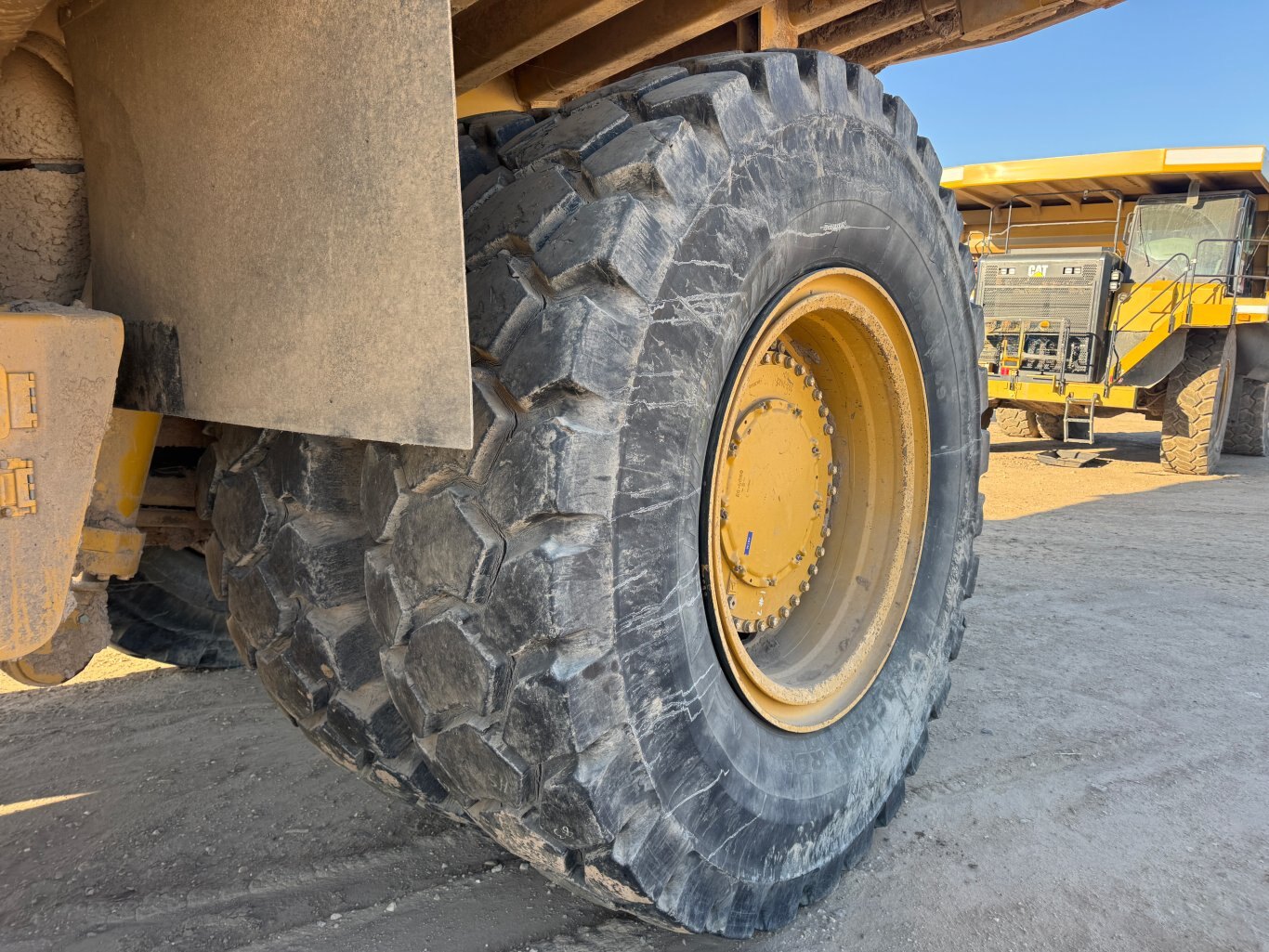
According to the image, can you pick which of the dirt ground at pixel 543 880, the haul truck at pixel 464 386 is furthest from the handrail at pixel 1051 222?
the haul truck at pixel 464 386

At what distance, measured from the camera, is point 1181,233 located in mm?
9266

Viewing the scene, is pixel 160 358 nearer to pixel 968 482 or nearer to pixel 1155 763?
pixel 968 482

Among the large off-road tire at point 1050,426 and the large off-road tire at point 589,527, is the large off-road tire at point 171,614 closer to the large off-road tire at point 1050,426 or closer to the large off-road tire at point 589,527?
the large off-road tire at point 589,527

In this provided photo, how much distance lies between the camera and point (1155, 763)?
272cm

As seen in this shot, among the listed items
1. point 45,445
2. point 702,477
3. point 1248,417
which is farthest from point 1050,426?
point 45,445

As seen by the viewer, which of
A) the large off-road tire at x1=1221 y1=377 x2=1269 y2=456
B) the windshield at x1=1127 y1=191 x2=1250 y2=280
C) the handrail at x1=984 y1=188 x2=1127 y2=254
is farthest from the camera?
the large off-road tire at x1=1221 y1=377 x2=1269 y2=456

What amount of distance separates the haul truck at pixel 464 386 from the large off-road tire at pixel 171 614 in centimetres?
82

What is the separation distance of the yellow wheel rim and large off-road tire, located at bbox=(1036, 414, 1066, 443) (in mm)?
9291

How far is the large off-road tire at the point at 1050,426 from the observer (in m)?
10.6

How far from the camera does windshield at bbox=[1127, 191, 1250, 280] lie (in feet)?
29.2

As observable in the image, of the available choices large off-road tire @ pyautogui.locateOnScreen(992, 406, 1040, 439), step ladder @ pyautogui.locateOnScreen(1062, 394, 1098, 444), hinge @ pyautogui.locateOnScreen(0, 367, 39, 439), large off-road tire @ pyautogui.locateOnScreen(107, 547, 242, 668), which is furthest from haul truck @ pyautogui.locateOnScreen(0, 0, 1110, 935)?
large off-road tire @ pyautogui.locateOnScreen(992, 406, 1040, 439)

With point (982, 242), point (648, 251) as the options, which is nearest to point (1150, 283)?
point (982, 242)

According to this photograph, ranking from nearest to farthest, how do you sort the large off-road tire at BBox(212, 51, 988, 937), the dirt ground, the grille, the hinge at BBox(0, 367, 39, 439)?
the hinge at BBox(0, 367, 39, 439), the large off-road tire at BBox(212, 51, 988, 937), the dirt ground, the grille

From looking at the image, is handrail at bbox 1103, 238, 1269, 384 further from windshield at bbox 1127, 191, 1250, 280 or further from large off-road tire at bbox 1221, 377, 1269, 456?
large off-road tire at bbox 1221, 377, 1269, 456
